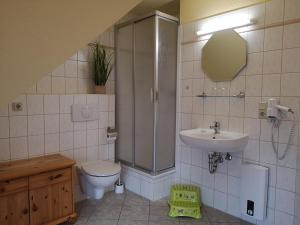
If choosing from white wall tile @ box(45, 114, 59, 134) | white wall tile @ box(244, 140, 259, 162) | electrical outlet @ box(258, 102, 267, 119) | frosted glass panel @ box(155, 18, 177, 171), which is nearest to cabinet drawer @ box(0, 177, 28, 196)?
white wall tile @ box(45, 114, 59, 134)

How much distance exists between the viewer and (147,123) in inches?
110

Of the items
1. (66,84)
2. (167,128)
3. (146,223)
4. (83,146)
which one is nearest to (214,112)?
(167,128)

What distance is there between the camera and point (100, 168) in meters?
2.50

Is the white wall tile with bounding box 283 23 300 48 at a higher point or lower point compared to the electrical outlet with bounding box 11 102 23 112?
higher

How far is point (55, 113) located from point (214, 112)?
5.58 feet

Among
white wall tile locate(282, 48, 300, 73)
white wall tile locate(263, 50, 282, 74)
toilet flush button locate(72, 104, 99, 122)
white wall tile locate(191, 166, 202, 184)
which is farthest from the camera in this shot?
white wall tile locate(191, 166, 202, 184)

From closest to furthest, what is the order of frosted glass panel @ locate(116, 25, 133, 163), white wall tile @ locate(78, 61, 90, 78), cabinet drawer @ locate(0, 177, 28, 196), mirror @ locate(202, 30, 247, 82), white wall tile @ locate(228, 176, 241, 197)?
1. cabinet drawer @ locate(0, 177, 28, 196)
2. mirror @ locate(202, 30, 247, 82)
3. white wall tile @ locate(228, 176, 241, 197)
4. white wall tile @ locate(78, 61, 90, 78)
5. frosted glass panel @ locate(116, 25, 133, 163)

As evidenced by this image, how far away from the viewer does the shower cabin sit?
2.68 meters

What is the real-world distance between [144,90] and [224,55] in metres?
0.98

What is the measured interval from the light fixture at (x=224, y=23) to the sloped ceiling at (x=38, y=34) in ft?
5.96

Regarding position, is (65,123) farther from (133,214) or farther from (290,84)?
(290,84)

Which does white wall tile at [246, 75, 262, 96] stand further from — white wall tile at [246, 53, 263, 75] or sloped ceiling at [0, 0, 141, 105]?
sloped ceiling at [0, 0, 141, 105]

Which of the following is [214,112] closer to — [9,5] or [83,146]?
[83,146]

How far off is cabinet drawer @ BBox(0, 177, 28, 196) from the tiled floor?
2.21 ft
